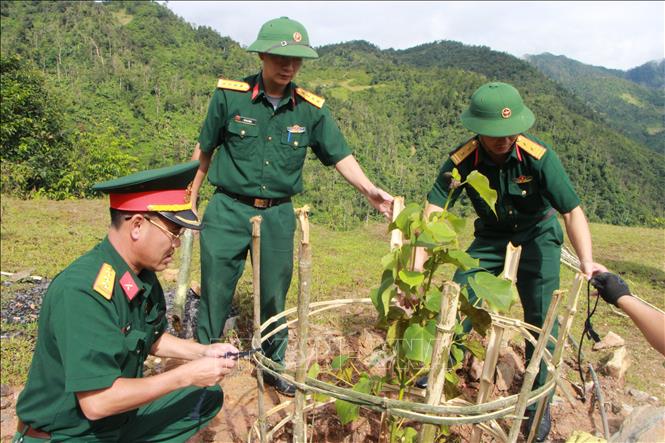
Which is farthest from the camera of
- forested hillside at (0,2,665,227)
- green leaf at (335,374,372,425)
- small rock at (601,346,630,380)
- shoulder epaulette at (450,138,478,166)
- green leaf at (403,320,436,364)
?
forested hillside at (0,2,665,227)

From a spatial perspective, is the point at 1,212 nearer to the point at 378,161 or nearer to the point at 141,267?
the point at 141,267

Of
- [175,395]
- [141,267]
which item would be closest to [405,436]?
[175,395]

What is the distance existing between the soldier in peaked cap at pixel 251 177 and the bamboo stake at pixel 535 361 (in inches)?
53.7

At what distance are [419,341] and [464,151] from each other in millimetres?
1484

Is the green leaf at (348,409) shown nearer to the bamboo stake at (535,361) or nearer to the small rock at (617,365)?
the bamboo stake at (535,361)

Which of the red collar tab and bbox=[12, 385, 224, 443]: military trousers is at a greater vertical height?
the red collar tab

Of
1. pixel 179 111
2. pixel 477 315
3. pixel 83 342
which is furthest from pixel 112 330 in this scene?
pixel 179 111

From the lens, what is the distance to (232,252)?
2.96 meters

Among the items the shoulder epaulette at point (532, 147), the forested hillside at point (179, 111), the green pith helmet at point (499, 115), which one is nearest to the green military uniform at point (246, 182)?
the green pith helmet at point (499, 115)

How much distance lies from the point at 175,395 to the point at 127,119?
4008 centimetres

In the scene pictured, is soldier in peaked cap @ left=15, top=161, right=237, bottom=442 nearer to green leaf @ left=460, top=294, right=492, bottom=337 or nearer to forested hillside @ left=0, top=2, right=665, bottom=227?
green leaf @ left=460, top=294, right=492, bottom=337

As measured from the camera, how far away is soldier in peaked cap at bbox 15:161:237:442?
1697mm

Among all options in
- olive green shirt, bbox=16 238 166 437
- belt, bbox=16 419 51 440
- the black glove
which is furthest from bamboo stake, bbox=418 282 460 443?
belt, bbox=16 419 51 440

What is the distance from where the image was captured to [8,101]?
1636cm
